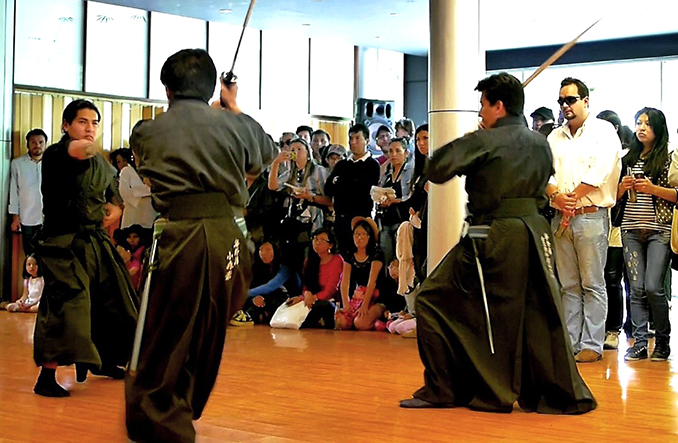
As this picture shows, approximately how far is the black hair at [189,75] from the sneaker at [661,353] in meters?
3.41

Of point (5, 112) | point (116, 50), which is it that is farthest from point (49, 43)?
point (5, 112)

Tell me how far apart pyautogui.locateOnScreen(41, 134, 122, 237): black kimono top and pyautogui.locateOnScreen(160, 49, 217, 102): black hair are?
1.27 metres

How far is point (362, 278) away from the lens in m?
7.28

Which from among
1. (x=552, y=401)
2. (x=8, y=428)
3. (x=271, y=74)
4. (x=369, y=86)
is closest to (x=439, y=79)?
(x=552, y=401)

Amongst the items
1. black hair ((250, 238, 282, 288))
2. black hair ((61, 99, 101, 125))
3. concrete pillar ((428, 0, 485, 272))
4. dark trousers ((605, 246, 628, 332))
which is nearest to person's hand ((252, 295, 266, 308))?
black hair ((250, 238, 282, 288))

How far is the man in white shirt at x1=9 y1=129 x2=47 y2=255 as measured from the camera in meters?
9.45

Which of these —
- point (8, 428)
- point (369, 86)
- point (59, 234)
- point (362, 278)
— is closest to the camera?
point (8, 428)

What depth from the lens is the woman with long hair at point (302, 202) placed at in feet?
25.8

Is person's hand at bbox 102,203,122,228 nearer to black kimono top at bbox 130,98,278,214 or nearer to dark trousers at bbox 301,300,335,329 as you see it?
black kimono top at bbox 130,98,278,214

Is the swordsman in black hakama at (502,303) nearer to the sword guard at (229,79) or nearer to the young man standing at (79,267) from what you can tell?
the sword guard at (229,79)

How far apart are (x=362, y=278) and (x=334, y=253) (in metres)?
0.37

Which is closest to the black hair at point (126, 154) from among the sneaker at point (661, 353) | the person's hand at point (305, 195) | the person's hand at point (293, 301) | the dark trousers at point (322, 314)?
the person's hand at point (305, 195)

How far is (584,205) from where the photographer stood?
5484 millimetres

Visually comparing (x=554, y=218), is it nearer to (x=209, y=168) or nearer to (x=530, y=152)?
(x=530, y=152)
